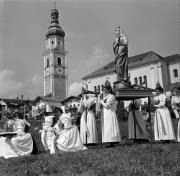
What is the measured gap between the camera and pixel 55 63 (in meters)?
109

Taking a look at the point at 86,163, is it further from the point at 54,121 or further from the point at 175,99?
the point at 175,99

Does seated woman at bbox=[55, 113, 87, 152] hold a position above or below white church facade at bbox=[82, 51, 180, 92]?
below

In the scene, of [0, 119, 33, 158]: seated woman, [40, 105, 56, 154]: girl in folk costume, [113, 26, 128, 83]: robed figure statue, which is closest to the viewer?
[0, 119, 33, 158]: seated woman

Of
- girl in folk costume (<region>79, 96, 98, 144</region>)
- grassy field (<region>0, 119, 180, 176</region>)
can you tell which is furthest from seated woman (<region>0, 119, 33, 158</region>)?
girl in folk costume (<region>79, 96, 98, 144</region>)

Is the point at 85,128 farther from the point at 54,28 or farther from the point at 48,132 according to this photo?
the point at 54,28

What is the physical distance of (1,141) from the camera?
9.80m

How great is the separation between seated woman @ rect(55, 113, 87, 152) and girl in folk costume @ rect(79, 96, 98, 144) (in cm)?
181

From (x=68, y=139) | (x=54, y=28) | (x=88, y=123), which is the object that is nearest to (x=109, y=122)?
(x=88, y=123)

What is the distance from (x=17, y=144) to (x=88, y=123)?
3641 mm

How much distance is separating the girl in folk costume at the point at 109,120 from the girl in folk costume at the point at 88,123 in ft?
3.67

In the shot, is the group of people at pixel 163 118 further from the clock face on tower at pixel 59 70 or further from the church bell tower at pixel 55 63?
the clock face on tower at pixel 59 70

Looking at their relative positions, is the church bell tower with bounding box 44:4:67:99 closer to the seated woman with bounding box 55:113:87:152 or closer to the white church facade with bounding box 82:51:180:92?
the white church facade with bounding box 82:51:180:92

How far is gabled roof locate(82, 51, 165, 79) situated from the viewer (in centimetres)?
6614

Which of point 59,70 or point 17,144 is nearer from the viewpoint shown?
point 17,144
